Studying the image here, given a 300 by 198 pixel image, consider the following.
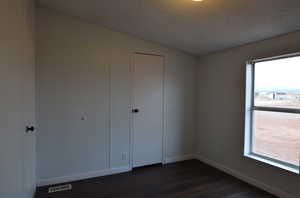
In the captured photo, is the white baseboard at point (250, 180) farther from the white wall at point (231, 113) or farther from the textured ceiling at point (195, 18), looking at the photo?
the textured ceiling at point (195, 18)

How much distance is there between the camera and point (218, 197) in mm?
2582

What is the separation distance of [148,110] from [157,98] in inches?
11.7

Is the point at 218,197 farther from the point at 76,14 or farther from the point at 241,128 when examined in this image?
→ the point at 76,14

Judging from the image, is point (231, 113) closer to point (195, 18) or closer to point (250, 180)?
→ point (250, 180)

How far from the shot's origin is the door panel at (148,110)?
3500 mm

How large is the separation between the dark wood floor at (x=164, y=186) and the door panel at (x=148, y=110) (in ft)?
1.00

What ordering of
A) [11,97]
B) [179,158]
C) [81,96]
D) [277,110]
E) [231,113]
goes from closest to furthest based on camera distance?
[11,97]
[277,110]
[81,96]
[231,113]
[179,158]

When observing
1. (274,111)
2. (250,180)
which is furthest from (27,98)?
(250,180)

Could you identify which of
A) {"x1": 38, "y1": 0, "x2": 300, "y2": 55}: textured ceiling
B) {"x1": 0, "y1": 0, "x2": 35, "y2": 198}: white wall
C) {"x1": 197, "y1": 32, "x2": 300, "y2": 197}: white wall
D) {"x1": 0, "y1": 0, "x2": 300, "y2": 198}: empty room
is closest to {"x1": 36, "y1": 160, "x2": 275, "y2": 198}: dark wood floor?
{"x1": 0, "y1": 0, "x2": 300, "y2": 198}: empty room

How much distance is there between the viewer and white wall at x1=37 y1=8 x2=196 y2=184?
2.83 m

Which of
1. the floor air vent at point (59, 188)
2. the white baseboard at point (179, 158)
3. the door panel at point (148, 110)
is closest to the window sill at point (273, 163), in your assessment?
the white baseboard at point (179, 158)

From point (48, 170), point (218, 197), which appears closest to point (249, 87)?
point (218, 197)

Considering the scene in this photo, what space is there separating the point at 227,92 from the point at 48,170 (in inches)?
125

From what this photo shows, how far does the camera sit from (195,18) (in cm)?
250
